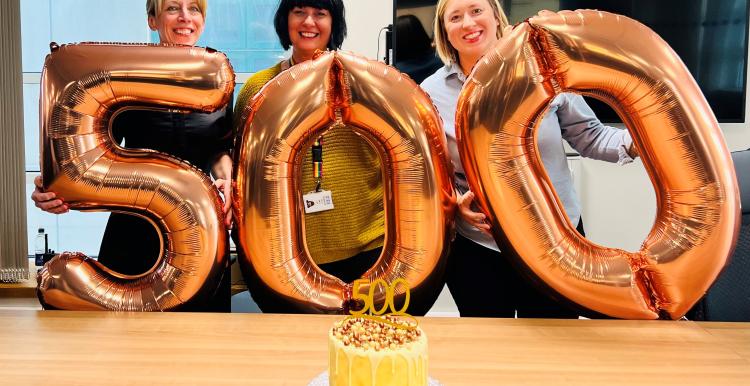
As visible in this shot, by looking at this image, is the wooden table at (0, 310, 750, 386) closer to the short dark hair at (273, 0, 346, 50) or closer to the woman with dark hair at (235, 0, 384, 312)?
the woman with dark hair at (235, 0, 384, 312)

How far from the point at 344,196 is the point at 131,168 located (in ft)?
1.72

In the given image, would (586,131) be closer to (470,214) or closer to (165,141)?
(470,214)

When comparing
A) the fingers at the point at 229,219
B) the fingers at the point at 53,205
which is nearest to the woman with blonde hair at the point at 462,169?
the fingers at the point at 229,219

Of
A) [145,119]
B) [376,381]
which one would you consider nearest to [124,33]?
[145,119]

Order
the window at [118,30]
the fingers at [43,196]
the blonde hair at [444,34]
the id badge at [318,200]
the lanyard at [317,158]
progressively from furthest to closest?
the window at [118,30] → the blonde hair at [444,34] → the id badge at [318,200] → the lanyard at [317,158] → the fingers at [43,196]

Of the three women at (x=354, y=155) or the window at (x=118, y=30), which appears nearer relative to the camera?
the three women at (x=354, y=155)

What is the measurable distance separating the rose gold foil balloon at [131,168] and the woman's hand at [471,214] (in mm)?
496

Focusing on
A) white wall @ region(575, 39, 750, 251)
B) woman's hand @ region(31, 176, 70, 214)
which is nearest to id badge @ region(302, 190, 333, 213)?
woman's hand @ region(31, 176, 70, 214)

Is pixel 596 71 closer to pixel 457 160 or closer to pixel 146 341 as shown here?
pixel 457 160

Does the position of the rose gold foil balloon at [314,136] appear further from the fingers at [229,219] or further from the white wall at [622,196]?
the white wall at [622,196]

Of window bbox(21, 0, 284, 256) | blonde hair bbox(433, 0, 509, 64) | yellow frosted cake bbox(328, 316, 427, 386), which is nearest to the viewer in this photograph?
yellow frosted cake bbox(328, 316, 427, 386)

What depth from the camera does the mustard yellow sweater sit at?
57.6 inches

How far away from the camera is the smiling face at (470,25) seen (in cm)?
147

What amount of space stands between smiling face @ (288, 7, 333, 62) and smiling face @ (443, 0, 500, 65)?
320mm
